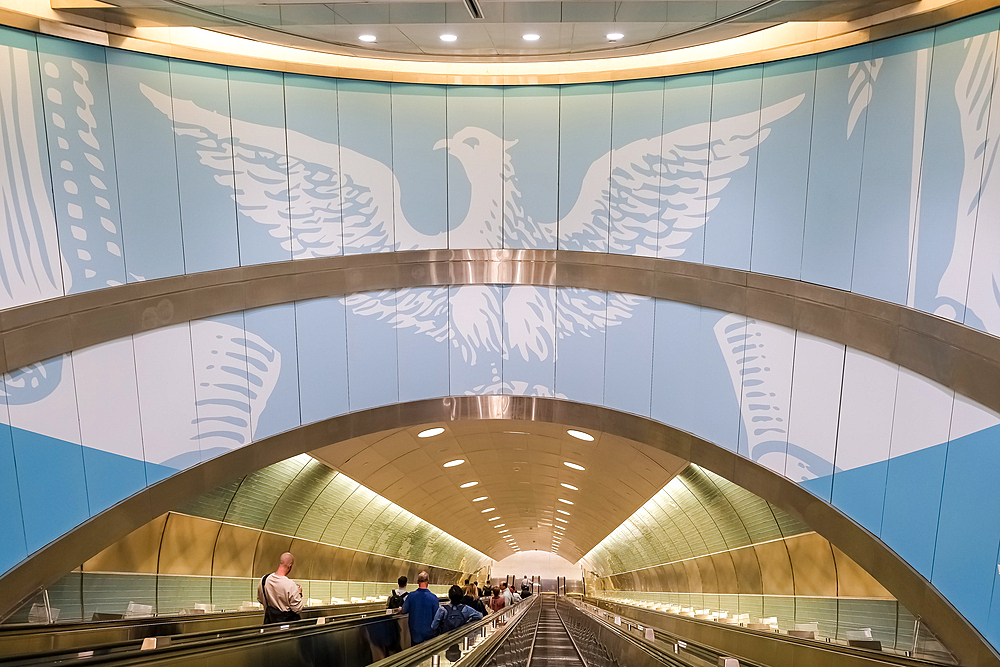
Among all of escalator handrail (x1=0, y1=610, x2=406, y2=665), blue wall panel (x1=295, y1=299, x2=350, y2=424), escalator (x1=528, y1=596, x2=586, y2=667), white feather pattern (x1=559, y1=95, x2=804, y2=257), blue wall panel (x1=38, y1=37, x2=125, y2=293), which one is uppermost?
white feather pattern (x1=559, y1=95, x2=804, y2=257)

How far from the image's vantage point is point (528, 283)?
1181 centimetres

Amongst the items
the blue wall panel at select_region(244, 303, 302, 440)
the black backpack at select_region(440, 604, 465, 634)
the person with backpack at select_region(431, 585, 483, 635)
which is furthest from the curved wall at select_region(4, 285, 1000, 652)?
the black backpack at select_region(440, 604, 465, 634)

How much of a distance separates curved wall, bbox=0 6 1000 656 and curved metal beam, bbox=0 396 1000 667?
0.19 metres

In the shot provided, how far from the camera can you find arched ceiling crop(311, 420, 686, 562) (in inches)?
557

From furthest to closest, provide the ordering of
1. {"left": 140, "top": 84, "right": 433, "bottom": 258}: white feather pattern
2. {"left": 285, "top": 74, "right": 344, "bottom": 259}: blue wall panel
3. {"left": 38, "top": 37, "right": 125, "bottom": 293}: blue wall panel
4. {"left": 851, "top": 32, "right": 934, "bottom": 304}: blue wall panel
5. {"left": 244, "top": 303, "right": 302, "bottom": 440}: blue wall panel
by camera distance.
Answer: {"left": 285, "top": 74, "right": 344, "bottom": 259}: blue wall panel, {"left": 244, "top": 303, "right": 302, "bottom": 440}: blue wall panel, {"left": 140, "top": 84, "right": 433, "bottom": 258}: white feather pattern, {"left": 38, "top": 37, "right": 125, "bottom": 293}: blue wall panel, {"left": 851, "top": 32, "right": 934, "bottom": 304}: blue wall panel

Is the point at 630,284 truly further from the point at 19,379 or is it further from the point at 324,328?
the point at 19,379

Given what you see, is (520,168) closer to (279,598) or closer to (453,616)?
(453,616)

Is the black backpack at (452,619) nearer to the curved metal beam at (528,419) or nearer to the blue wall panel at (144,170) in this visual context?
the curved metal beam at (528,419)

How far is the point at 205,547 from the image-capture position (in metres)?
12.8

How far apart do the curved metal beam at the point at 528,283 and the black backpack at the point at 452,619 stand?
5.01m

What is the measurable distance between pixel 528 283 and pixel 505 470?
9.73 m

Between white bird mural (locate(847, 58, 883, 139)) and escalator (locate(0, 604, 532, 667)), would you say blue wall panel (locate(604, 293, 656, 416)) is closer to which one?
white bird mural (locate(847, 58, 883, 139))

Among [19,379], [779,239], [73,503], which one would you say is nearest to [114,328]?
[19,379]

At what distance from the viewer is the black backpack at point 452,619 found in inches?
371
